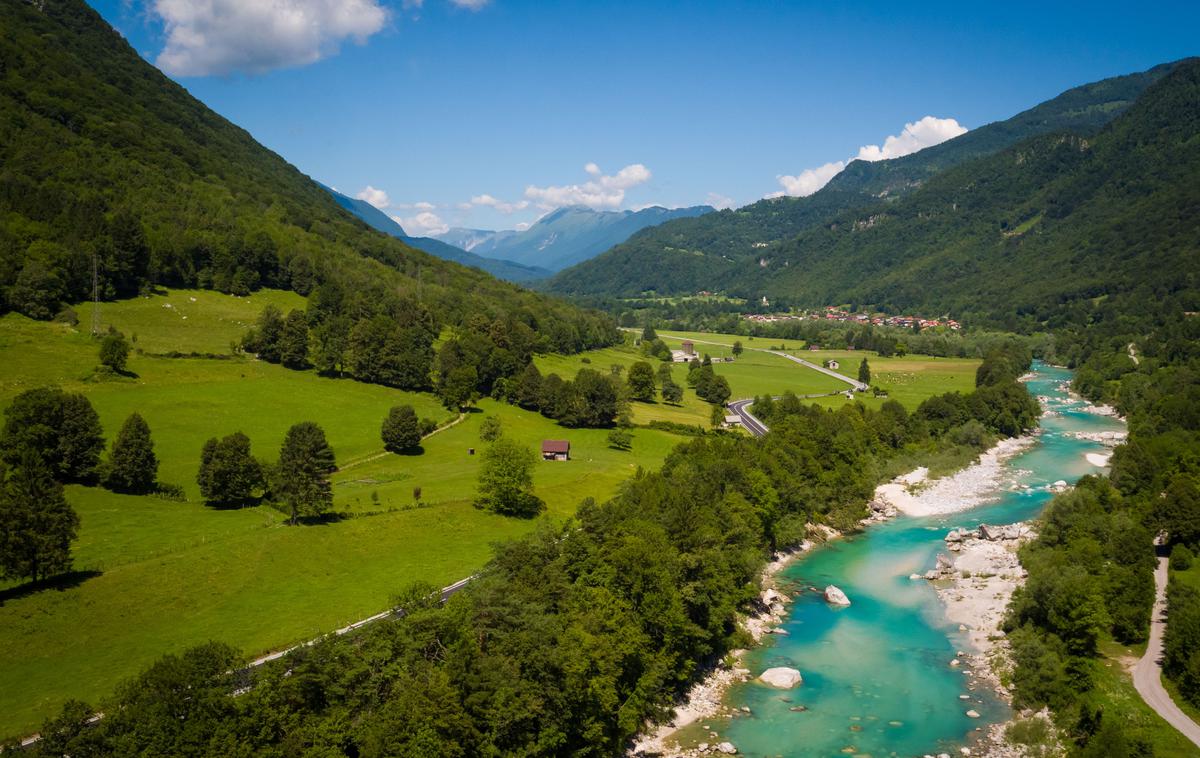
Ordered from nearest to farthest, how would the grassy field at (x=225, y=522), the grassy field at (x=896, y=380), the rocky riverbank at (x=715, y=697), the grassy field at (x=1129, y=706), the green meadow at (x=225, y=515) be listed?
the grassy field at (x=1129, y=706)
the grassy field at (x=225, y=522)
the green meadow at (x=225, y=515)
the rocky riverbank at (x=715, y=697)
the grassy field at (x=896, y=380)

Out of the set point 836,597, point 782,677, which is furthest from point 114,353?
point 836,597

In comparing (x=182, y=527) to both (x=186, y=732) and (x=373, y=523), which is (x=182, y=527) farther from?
(x=186, y=732)

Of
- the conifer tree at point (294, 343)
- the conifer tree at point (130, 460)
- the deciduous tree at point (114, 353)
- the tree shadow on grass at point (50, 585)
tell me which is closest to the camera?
the tree shadow on grass at point (50, 585)

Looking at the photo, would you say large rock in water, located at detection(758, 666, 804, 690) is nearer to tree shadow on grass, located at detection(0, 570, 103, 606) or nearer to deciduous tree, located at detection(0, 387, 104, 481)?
tree shadow on grass, located at detection(0, 570, 103, 606)

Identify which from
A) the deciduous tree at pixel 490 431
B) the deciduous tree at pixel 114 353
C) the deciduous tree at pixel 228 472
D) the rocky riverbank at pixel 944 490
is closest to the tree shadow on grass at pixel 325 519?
the deciduous tree at pixel 228 472

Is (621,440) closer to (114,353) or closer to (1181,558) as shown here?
(1181,558)

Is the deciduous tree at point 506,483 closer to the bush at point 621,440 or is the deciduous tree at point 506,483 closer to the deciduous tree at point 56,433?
the bush at point 621,440
